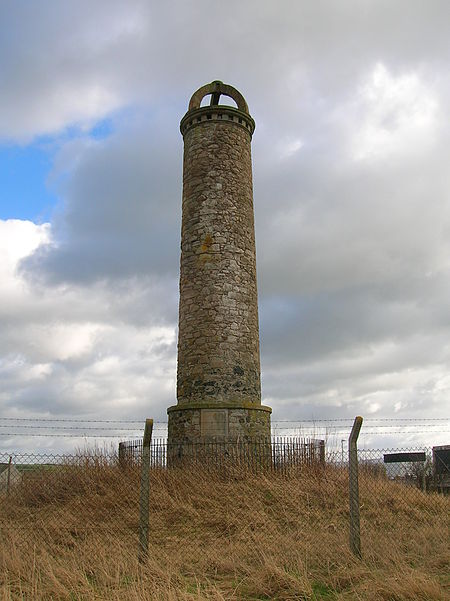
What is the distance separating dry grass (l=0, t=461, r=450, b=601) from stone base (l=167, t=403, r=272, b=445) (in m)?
1.30

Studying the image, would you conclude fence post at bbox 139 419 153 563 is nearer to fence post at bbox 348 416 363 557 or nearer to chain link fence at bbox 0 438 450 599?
chain link fence at bbox 0 438 450 599

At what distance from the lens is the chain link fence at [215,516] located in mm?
6621

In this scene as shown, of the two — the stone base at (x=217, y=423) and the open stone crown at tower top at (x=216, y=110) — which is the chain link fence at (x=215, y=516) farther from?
the open stone crown at tower top at (x=216, y=110)

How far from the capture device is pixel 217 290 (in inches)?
577

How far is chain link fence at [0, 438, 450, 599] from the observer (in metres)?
6.62

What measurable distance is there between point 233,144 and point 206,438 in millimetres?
8401

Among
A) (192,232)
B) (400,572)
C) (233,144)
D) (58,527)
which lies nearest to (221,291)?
(192,232)

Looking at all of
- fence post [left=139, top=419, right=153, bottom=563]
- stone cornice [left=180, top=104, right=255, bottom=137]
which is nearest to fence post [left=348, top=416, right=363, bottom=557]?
fence post [left=139, top=419, right=153, bottom=563]

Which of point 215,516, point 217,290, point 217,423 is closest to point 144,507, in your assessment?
point 215,516

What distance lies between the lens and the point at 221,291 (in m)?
14.7

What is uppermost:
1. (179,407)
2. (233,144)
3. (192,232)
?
(233,144)

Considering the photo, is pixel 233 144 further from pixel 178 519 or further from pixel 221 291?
pixel 178 519

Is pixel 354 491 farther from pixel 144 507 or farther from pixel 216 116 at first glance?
pixel 216 116

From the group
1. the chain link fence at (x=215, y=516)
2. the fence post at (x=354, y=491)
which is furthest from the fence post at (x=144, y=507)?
the fence post at (x=354, y=491)
